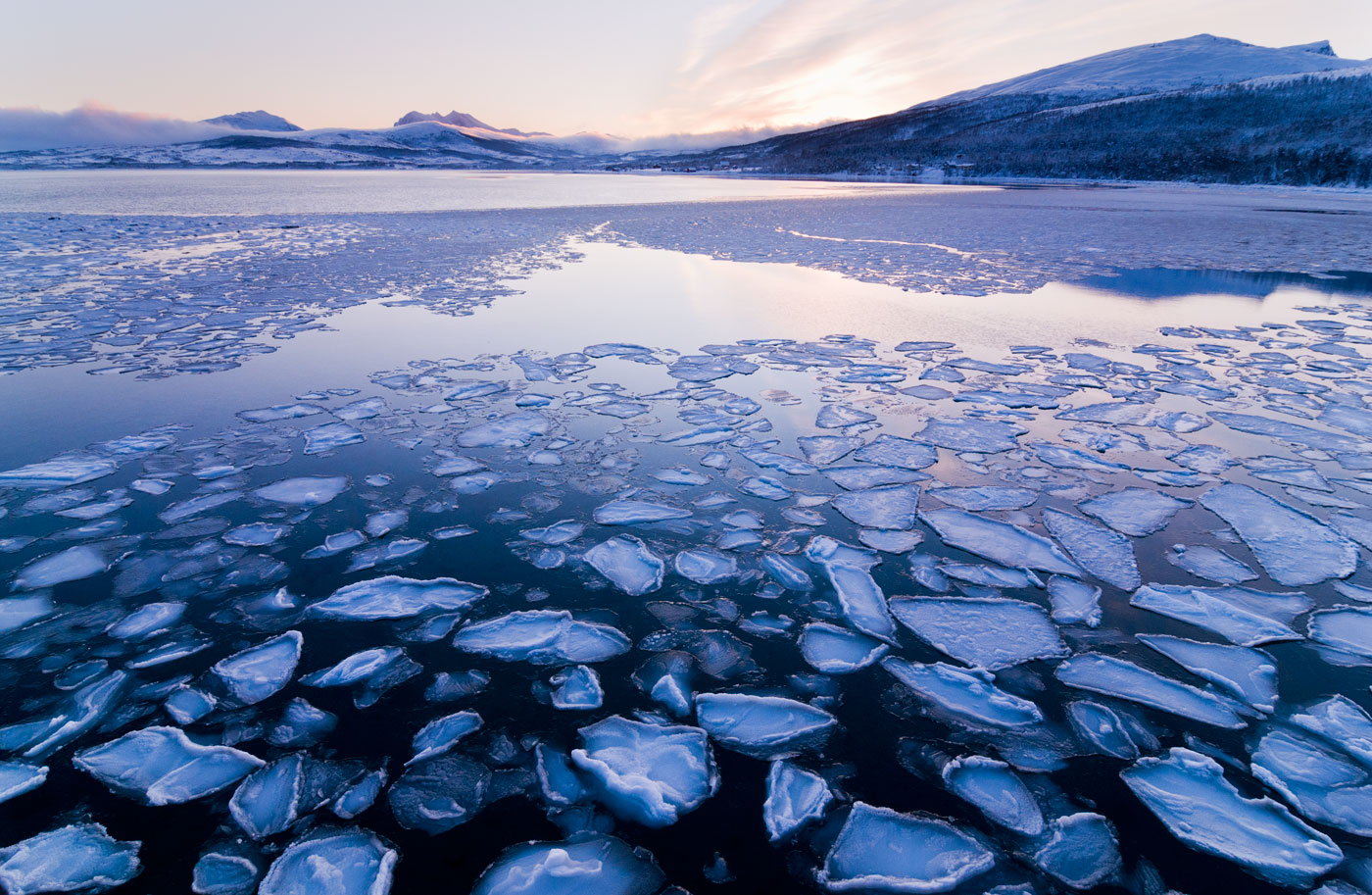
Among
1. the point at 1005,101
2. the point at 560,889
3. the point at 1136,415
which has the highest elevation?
the point at 1005,101

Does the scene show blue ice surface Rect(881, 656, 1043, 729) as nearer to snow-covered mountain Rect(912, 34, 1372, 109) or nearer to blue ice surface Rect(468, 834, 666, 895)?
blue ice surface Rect(468, 834, 666, 895)

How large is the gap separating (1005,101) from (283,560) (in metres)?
92.0

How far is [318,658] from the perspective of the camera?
6.42 feet

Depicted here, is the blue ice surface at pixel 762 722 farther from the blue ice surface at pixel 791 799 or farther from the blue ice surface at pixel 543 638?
the blue ice surface at pixel 543 638

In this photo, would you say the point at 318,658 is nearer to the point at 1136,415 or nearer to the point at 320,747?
the point at 320,747

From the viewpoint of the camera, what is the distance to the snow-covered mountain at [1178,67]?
238 ft

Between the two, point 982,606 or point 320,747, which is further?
point 982,606

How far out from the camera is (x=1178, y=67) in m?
80.8

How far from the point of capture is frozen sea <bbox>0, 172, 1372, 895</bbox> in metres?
1.43

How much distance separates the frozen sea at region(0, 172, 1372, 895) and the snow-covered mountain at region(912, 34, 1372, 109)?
84.8 m

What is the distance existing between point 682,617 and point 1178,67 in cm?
11319

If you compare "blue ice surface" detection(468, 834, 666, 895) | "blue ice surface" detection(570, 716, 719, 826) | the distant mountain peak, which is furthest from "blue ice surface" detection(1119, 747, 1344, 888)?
the distant mountain peak

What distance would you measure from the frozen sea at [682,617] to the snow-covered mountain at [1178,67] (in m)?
84.8

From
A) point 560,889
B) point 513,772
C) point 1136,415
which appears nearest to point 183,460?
point 513,772
